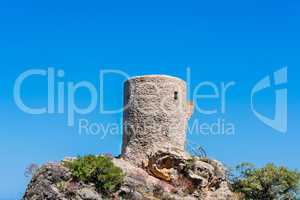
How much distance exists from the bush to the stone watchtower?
2.16 metres

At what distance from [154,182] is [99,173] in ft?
8.78

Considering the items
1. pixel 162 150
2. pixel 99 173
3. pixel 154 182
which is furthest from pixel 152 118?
pixel 99 173

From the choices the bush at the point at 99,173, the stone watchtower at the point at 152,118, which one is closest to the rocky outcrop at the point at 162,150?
the stone watchtower at the point at 152,118

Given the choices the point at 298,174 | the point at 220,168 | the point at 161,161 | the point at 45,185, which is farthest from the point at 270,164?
the point at 45,185

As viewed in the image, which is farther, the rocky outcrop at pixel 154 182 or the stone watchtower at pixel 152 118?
the stone watchtower at pixel 152 118

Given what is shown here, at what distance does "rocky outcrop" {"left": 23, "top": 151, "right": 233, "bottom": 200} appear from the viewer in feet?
85.6

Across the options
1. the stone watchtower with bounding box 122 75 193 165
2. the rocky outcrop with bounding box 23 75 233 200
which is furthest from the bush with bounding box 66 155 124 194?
the stone watchtower with bounding box 122 75 193 165

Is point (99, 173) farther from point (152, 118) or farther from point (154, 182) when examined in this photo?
point (152, 118)

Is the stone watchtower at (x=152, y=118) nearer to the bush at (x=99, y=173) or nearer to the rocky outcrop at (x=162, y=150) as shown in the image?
the rocky outcrop at (x=162, y=150)

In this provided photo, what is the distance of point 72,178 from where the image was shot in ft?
86.8

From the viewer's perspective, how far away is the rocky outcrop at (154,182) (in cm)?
2609

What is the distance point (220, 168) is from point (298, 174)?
20.1ft

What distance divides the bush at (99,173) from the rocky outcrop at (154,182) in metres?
0.22

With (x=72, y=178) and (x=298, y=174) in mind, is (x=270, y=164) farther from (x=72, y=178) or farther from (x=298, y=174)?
(x=72, y=178)
